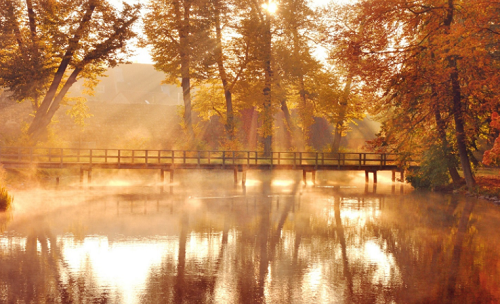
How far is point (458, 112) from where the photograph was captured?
2873 centimetres

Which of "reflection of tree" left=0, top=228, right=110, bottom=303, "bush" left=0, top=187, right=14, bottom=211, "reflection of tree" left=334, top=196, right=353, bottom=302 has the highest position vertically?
→ "bush" left=0, top=187, right=14, bottom=211

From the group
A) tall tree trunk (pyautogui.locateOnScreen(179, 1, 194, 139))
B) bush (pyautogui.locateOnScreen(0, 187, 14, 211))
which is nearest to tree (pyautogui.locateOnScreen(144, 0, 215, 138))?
tall tree trunk (pyautogui.locateOnScreen(179, 1, 194, 139))

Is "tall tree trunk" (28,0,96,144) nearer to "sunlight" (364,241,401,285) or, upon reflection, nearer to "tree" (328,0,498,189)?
"tree" (328,0,498,189)

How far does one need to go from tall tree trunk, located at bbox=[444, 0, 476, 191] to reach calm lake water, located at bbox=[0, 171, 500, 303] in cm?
315

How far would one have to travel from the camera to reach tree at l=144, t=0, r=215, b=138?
44.5 m

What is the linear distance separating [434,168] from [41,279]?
2541cm

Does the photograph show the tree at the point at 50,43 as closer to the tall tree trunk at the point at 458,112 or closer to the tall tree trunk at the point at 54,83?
the tall tree trunk at the point at 54,83

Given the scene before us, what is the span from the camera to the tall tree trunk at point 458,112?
92.1 ft

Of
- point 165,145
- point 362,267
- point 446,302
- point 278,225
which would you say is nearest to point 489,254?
point 362,267

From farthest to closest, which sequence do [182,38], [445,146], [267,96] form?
1. [267,96]
2. [182,38]
3. [445,146]

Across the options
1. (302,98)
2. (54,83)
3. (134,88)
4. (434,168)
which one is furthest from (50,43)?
(134,88)

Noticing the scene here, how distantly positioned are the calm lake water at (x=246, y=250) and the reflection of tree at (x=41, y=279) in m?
0.02

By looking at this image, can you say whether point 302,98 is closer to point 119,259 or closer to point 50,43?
point 50,43

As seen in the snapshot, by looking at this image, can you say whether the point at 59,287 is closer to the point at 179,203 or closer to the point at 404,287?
the point at 404,287
